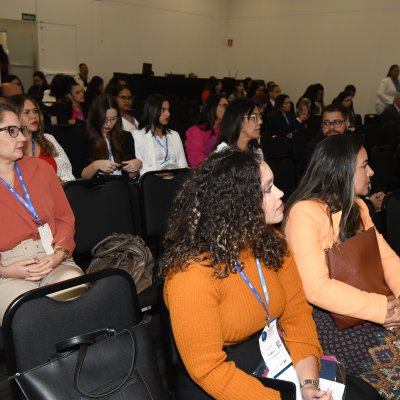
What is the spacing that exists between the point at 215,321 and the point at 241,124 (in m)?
2.30

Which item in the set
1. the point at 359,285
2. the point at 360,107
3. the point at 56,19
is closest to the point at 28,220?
the point at 359,285

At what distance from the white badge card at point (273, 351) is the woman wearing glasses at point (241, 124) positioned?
2.06m

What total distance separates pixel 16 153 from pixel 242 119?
1806mm

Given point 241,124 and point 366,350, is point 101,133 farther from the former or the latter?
point 366,350

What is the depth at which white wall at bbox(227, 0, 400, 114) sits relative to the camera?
984 centimetres

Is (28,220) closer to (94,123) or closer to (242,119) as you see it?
(94,123)

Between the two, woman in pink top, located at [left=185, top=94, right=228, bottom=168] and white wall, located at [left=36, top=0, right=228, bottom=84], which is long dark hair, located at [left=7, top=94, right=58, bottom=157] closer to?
woman in pink top, located at [left=185, top=94, right=228, bottom=168]

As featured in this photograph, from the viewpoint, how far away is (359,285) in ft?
5.73

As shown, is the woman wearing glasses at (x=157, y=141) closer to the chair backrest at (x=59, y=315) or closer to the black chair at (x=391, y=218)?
the black chair at (x=391, y=218)

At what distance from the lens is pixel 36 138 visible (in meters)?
3.06

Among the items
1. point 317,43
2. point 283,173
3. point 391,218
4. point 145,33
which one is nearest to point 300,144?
point 283,173

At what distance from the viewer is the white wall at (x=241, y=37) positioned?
32.3 ft

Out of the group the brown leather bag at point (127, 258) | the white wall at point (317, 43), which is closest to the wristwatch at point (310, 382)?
the brown leather bag at point (127, 258)

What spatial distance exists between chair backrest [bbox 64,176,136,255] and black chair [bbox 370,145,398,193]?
93.4 inches
